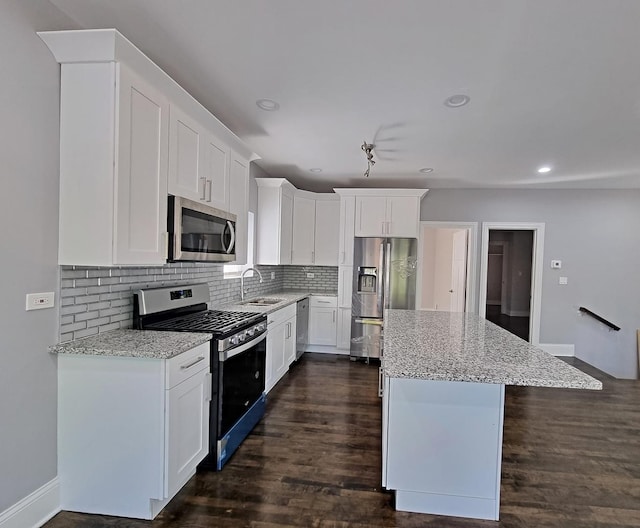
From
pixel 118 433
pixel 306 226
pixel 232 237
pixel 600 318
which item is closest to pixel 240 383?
pixel 118 433

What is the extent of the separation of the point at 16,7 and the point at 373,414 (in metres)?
3.47

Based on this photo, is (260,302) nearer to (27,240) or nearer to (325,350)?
(325,350)

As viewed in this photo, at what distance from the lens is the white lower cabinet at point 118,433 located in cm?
182

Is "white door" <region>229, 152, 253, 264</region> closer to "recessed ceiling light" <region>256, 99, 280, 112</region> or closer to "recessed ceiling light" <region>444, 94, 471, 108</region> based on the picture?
"recessed ceiling light" <region>256, 99, 280, 112</region>

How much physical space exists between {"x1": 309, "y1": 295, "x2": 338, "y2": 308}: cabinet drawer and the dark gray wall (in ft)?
8.75

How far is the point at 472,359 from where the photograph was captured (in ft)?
5.67

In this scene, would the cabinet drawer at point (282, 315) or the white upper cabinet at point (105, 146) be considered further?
the cabinet drawer at point (282, 315)

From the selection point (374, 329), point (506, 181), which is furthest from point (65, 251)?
point (506, 181)

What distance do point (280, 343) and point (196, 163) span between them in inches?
81.4

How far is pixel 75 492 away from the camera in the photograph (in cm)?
188

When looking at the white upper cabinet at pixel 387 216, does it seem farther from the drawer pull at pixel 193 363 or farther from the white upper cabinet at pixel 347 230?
the drawer pull at pixel 193 363

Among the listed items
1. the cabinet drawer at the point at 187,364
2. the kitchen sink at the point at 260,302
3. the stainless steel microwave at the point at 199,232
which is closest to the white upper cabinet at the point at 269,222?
the kitchen sink at the point at 260,302

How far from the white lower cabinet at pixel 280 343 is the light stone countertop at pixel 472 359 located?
1309 mm

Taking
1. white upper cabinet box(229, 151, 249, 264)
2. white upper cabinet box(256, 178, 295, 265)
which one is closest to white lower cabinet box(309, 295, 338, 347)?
white upper cabinet box(256, 178, 295, 265)
